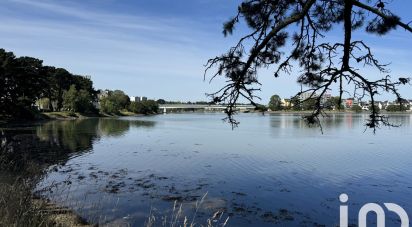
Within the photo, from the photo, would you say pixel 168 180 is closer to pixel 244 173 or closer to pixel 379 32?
pixel 244 173

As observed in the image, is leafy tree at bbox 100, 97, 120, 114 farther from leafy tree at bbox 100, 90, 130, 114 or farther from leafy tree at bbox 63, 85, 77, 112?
leafy tree at bbox 63, 85, 77, 112

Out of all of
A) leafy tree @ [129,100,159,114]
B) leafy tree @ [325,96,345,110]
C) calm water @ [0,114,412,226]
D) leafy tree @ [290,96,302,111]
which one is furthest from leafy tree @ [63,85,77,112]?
leafy tree @ [325,96,345,110]

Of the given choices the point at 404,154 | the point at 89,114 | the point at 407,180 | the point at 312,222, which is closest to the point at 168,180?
the point at 312,222

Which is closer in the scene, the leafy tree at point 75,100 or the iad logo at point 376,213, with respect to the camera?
the iad logo at point 376,213

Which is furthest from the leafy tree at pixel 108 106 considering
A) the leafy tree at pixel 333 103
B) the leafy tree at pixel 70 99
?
the leafy tree at pixel 333 103

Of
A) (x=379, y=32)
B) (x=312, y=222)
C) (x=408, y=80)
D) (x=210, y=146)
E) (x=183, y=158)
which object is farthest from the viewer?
(x=210, y=146)

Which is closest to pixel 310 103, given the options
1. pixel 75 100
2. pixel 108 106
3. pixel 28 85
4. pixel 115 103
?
pixel 28 85

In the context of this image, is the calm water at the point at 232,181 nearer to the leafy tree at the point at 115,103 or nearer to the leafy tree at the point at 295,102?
the leafy tree at the point at 295,102

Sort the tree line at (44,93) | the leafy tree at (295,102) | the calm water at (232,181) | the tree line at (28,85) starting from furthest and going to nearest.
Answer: the tree line at (44,93) → the tree line at (28,85) → the calm water at (232,181) → the leafy tree at (295,102)

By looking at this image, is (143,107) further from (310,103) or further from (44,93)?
(310,103)

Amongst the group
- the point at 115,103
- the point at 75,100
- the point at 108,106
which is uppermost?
the point at 75,100

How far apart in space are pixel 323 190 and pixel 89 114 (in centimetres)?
11859

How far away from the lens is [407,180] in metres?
22.9

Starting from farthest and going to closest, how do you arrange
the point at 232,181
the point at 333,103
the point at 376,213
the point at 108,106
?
the point at 108,106, the point at 232,181, the point at 376,213, the point at 333,103
